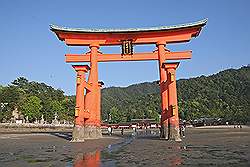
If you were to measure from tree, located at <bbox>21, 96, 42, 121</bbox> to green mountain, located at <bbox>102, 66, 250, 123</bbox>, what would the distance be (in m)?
30.4

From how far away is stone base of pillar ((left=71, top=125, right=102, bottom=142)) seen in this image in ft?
67.3

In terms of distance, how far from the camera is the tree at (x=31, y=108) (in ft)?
217

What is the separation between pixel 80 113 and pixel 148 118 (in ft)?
251

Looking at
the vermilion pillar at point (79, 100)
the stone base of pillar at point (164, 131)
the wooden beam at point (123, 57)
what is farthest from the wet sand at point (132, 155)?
the wooden beam at point (123, 57)

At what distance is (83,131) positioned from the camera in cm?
2102

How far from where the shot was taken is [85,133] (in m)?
22.1

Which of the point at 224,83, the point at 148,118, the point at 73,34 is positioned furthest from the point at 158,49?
the point at 224,83

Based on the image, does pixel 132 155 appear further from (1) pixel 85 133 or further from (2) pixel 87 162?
(1) pixel 85 133

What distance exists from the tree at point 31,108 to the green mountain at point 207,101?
3042 centimetres

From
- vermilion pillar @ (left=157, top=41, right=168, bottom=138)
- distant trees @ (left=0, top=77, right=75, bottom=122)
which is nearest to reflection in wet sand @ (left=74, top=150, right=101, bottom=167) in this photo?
vermilion pillar @ (left=157, top=41, right=168, bottom=138)

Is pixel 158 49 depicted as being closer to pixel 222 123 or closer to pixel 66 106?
pixel 222 123

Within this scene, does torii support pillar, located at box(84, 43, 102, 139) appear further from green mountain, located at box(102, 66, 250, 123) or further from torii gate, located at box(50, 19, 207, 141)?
green mountain, located at box(102, 66, 250, 123)

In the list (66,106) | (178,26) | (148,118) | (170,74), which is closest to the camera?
(170,74)

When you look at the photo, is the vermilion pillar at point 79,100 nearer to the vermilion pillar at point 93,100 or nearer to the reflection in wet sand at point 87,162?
the vermilion pillar at point 93,100
